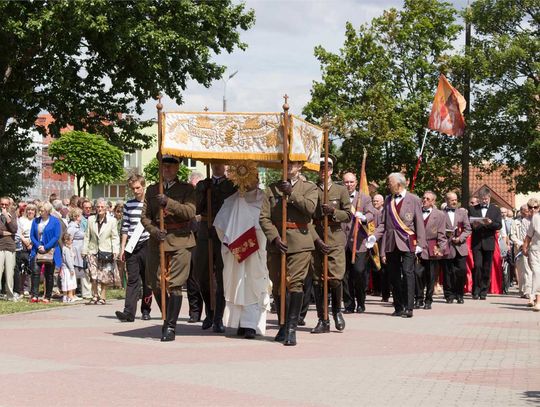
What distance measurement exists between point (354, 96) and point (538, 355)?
43.8m

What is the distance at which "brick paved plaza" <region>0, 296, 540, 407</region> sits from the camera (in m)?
8.30

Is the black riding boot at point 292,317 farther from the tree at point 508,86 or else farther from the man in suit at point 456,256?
the tree at point 508,86

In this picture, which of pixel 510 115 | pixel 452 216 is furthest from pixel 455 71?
pixel 452 216

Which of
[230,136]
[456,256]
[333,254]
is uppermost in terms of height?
[230,136]

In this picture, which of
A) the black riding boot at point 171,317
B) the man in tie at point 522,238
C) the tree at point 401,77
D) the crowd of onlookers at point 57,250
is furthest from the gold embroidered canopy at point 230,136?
the tree at point 401,77

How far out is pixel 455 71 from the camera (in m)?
48.8

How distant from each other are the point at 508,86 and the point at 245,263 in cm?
3380

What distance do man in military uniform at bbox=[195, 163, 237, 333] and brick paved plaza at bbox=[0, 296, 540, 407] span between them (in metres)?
0.34

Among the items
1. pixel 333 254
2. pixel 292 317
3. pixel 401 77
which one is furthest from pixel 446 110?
pixel 401 77

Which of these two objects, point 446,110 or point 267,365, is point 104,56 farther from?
point 267,365

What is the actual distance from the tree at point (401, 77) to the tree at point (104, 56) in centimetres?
2093

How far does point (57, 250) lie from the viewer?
774 inches

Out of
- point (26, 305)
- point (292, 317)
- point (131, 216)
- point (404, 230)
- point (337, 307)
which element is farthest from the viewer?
point (26, 305)

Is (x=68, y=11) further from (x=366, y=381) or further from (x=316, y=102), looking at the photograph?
(x=316, y=102)
